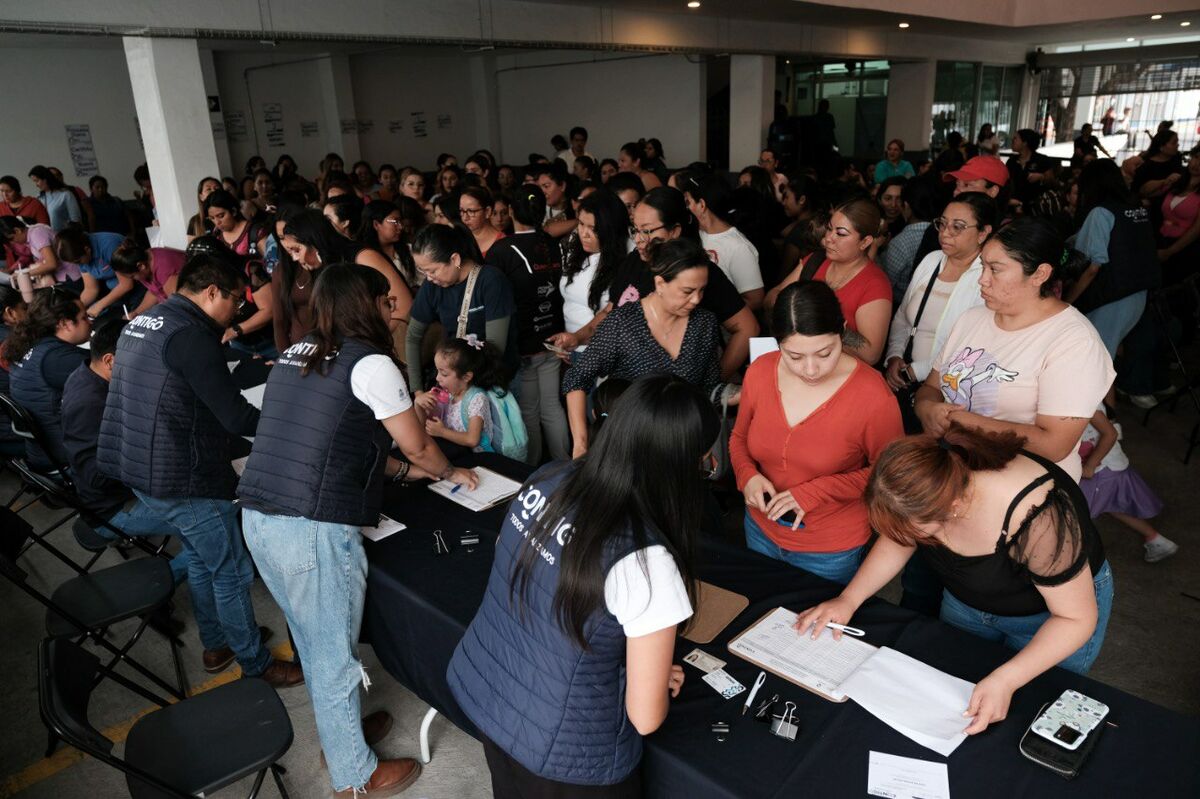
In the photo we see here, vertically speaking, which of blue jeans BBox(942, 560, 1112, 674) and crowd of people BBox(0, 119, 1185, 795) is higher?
crowd of people BBox(0, 119, 1185, 795)

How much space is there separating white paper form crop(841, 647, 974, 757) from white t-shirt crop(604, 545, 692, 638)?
1.90 ft

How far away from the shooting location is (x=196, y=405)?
2426 mm

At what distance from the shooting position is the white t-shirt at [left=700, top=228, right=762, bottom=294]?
3662 mm

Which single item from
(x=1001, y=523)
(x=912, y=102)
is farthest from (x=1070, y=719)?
(x=912, y=102)

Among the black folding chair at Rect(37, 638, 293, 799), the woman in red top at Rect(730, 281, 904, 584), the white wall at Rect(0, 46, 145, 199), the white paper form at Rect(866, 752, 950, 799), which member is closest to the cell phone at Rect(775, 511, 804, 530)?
the woman in red top at Rect(730, 281, 904, 584)

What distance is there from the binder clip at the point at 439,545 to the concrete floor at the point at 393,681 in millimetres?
707

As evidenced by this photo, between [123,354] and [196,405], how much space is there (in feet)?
0.89

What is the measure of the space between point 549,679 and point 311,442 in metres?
0.94

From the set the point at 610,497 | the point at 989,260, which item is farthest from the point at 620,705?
the point at 989,260

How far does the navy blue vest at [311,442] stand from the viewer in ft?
6.31

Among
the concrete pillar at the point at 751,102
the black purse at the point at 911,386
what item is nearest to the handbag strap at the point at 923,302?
the black purse at the point at 911,386

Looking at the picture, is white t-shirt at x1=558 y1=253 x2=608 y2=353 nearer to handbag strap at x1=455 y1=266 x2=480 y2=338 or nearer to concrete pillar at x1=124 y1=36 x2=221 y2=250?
handbag strap at x1=455 y1=266 x2=480 y2=338

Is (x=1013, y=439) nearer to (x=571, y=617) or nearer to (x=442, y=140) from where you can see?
(x=571, y=617)

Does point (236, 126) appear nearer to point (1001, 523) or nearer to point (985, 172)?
point (985, 172)
